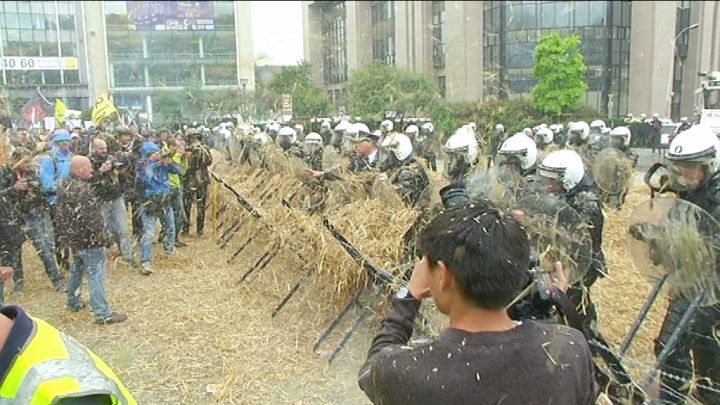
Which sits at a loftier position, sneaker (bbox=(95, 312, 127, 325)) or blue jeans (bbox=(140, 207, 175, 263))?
blue jeans (bbox=(140, 207, 175, 263))

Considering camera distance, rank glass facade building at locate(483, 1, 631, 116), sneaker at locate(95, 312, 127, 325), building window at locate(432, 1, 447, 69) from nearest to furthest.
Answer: sneaker at locate(95, 312, 127, 325)
glass facade building at locate(483, 1, 631, 116)
building window at locate(432, 1, 447, 69)

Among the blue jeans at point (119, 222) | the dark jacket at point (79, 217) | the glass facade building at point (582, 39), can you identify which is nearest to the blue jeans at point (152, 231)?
the blue jeans at point (119, 222)

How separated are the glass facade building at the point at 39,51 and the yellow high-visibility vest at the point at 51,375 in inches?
451

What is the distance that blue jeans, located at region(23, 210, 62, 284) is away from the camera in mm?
7246

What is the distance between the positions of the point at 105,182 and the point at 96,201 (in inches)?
76.3

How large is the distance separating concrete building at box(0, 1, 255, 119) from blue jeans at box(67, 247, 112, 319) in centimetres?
670

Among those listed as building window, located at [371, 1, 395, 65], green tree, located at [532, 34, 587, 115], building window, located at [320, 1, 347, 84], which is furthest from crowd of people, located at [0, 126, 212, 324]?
building window, located at [371, 1, 395, 65]

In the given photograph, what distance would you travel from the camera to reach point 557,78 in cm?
2995

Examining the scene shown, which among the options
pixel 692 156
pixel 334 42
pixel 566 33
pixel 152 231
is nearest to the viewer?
pixel 692 156

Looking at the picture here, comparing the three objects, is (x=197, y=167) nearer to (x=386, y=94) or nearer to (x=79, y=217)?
(x=79, y=217)

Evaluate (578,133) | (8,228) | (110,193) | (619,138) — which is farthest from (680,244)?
(578,133)

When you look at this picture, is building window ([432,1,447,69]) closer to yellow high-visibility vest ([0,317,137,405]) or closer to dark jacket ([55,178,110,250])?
dark jacket ([55,178,110,250])

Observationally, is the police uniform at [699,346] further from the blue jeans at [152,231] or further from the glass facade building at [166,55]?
the glass facade building at [166,55]

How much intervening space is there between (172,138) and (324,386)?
5.77m
